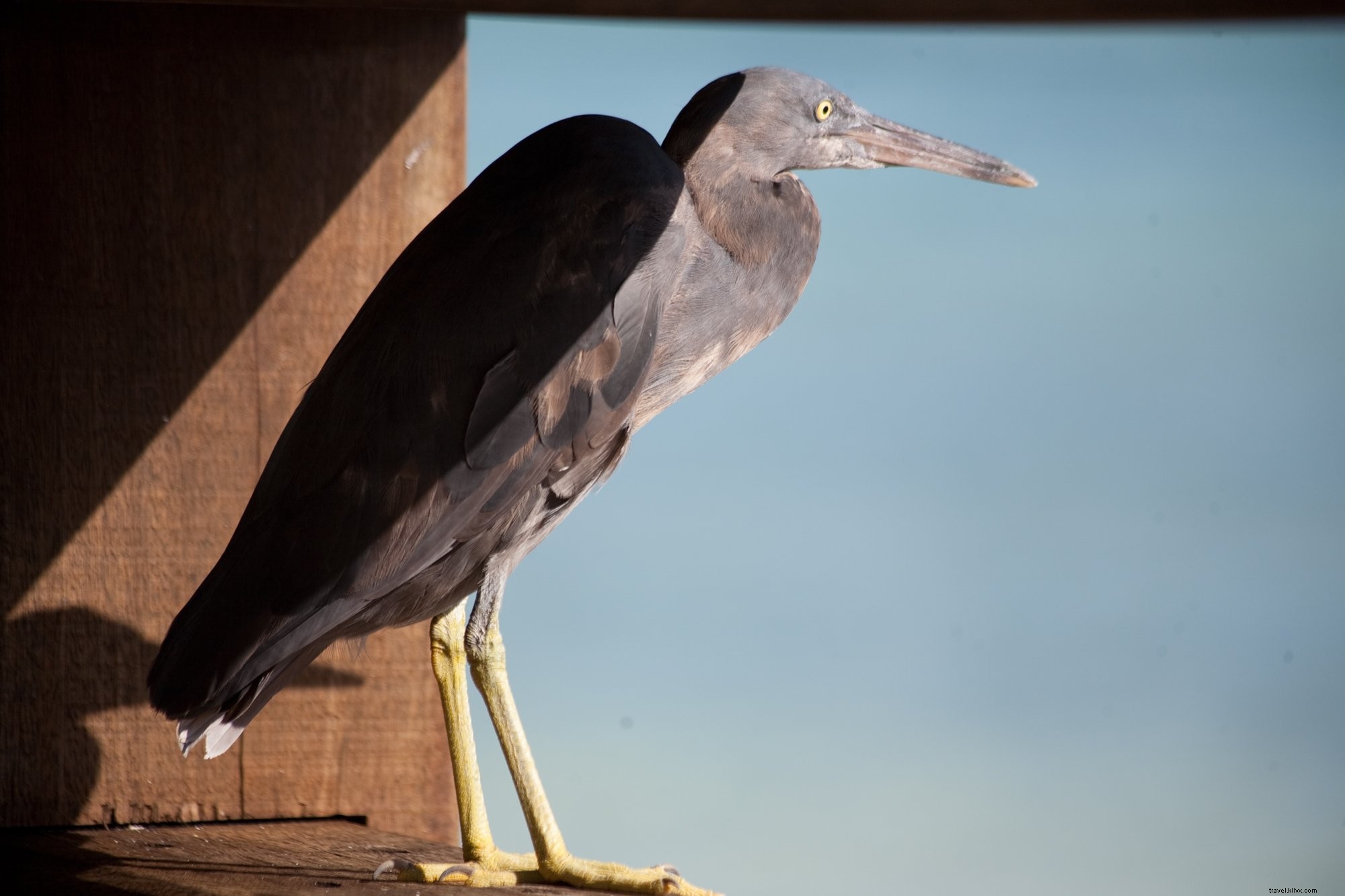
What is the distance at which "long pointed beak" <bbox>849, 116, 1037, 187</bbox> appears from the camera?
2006 mm

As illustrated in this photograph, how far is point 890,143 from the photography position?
6.62 feet

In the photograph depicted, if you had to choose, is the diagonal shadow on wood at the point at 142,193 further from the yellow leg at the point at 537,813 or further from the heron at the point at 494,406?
the yellow leg at the point at 537,813

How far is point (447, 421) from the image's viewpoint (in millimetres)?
1610

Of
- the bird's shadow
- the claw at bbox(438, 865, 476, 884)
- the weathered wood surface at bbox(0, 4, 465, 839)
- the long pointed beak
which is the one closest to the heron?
the claw at bbox(438, 865, 476, 884)

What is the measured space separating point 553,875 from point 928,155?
1221 mm

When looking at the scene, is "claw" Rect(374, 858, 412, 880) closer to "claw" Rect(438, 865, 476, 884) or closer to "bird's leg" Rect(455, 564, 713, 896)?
"claw" Rect(438, 865, 476, 884)

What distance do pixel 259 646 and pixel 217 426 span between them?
0.66 metres

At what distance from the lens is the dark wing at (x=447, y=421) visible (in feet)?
5.18

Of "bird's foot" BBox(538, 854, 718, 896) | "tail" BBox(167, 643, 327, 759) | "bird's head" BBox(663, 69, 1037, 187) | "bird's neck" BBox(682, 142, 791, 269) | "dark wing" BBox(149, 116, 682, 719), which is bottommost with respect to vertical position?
"bird's foot" BBox(538, 854, 718, 896)

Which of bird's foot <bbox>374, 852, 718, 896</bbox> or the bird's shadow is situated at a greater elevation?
the bird's shadow

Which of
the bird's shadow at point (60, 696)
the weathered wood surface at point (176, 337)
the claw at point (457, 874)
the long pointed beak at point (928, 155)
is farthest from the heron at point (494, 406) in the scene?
the bird's shadow at point (60, 696)

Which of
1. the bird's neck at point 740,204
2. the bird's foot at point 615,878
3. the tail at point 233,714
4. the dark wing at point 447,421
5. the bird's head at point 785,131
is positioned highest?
the bird's head at point 785,131

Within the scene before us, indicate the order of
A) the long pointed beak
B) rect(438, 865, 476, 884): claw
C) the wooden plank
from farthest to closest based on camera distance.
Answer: the long pointed beak < rect(438, 865, 476, 884): claw < the wooden plank

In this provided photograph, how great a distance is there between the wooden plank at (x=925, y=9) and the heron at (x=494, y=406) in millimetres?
413
